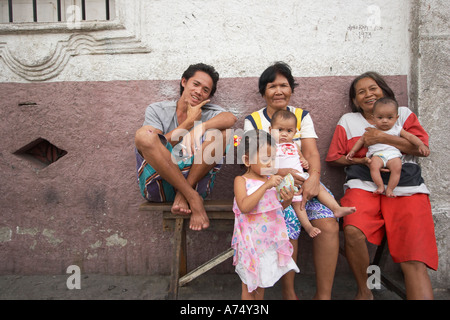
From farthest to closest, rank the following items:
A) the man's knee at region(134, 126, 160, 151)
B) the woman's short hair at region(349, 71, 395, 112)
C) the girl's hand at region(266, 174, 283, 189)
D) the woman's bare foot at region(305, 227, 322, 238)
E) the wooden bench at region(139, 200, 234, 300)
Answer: the woman's short hair at region(349, 71, 395, 112) < the wooden bench at region(139, 200, 234, 300) < the man's knee at region(134, 126, 160, 151) < the woman's bare foot at region(305, 227, 322, 238) < the girl's hand at region(266, 174, 283, 189)

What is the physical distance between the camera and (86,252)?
2.71 metres

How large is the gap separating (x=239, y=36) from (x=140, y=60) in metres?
0.93

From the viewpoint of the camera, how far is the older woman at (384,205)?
1963 mm

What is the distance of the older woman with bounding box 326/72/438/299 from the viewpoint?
6.44 ft

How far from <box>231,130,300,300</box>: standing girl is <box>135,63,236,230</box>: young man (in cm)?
41

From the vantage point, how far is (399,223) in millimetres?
2084

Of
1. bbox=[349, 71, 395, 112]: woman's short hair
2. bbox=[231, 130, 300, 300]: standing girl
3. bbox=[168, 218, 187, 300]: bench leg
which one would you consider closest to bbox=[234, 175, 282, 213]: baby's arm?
bbox=[231, 130, 300, 300]: standing girl

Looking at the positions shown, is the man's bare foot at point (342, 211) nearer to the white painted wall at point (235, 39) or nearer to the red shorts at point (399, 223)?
the red shorts at point (399, 223)

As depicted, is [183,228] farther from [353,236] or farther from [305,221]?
[353,236]

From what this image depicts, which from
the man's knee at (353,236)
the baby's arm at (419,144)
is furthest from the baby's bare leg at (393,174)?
the man's knee at (353,236)

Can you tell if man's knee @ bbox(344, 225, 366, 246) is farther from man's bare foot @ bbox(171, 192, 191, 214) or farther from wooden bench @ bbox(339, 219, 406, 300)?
man's bare foot @ bbox(171, 192, 191, 214)

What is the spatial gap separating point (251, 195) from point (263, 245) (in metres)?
0.33

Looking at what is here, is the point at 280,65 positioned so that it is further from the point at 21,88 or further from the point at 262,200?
the point at 21,88

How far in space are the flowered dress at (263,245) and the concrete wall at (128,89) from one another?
0.90 m
